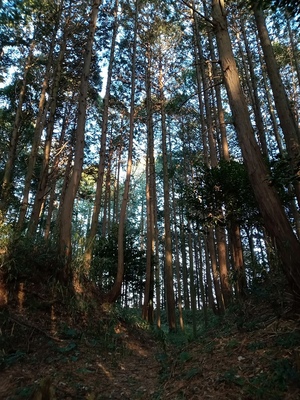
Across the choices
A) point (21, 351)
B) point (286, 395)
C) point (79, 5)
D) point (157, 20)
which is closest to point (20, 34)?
point (79, 5)

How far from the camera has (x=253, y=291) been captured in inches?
227

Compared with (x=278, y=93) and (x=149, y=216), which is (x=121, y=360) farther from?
(x=149, y=216)

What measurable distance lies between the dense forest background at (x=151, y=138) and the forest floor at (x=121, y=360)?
2.01 feet

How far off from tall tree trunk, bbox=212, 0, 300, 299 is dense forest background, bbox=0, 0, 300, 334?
0.06 feet

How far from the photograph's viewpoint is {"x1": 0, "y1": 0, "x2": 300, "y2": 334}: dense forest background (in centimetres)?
513

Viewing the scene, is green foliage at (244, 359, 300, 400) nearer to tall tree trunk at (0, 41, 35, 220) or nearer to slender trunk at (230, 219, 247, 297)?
slender trunk at (230, 219, 247, 297)

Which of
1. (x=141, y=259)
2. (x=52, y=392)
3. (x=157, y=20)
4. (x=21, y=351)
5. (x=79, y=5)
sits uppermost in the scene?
(x=157, y=20)

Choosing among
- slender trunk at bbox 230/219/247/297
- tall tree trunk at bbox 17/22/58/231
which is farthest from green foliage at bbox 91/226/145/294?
slender trunk at bbox 230/219/247/297

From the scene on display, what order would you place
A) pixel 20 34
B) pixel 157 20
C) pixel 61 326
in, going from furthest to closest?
pixel 157 20 → pixel 20 34 → pixel 61 326

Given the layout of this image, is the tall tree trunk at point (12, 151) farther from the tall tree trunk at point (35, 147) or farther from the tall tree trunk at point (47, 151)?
the tall tree trunk at point (47, 151)

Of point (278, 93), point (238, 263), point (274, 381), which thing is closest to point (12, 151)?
point (238, 263)

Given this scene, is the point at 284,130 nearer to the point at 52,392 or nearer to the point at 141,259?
the point at 52,392

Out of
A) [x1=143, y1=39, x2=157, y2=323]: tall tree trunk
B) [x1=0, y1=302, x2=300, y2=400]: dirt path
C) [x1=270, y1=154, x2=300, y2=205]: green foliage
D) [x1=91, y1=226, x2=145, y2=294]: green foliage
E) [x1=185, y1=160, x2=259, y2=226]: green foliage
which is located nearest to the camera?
[x1=0, y1=302, x2=300, y2=400]: dirt path

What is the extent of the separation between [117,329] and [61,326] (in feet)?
5.67
